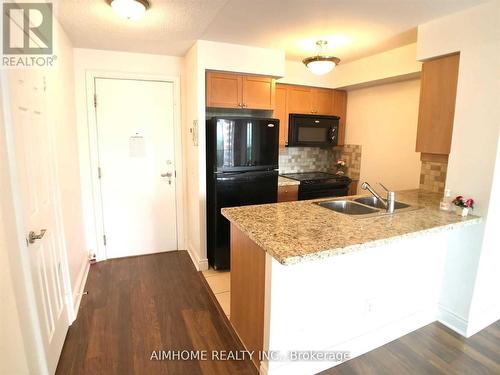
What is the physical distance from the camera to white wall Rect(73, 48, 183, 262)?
307 centimetres

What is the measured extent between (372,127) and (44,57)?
11.5 feet

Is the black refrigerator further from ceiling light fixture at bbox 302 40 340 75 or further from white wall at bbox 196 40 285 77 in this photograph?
ceiling light fixture at bbox 302 40 340 75

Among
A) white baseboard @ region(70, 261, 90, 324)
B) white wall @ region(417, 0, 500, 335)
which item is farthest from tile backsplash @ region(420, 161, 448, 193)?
white baseboard @ region(70, 261, 90, 324)

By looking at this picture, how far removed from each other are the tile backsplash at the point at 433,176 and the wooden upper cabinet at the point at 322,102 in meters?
1.64

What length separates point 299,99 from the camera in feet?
12.6

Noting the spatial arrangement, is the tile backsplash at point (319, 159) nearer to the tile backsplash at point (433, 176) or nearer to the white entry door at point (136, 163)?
the tile backsplash at point (433, 176)

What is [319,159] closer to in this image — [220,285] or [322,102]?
[322,102]

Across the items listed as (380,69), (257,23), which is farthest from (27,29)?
(380,69)

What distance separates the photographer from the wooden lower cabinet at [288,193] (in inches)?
138

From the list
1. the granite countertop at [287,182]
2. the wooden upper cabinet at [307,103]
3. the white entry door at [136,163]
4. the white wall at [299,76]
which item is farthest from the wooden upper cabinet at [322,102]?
the white entry door at [136,163]

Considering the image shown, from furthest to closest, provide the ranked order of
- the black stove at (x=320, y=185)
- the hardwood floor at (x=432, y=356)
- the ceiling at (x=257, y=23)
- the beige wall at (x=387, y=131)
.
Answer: the black stove at (x=320, y=185), the beige wall at (x=387, y=131), the ceiling at (x=257, y=23), the hardwood floor at (x=432, y=356)

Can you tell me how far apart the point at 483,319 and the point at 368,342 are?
3.31 feet

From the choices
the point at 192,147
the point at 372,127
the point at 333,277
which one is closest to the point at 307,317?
the point at 333,277

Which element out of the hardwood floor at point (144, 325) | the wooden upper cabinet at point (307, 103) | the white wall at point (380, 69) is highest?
the white wall at point (380, 69)
